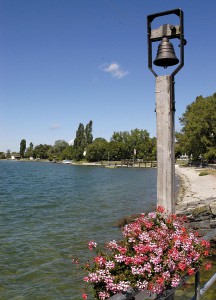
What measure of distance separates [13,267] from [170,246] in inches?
401

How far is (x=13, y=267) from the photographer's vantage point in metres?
12.3

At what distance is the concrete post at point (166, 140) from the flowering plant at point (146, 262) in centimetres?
102

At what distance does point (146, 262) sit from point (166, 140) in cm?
218

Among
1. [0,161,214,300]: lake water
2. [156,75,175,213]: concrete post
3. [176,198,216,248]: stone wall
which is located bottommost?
[0,161,214,300]: lake water

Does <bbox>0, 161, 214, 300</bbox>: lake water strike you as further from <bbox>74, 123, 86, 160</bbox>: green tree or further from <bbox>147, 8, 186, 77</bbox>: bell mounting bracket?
<bbox>74, 123, 86, 160</bbox>: green tree

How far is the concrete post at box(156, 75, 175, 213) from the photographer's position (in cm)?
509

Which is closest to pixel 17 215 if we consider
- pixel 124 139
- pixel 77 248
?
pixel 77 248

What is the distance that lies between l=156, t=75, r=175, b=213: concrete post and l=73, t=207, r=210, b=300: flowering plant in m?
1.02

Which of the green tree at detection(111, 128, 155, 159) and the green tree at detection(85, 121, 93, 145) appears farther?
the green tree at detection(85, 121, 93, 145)

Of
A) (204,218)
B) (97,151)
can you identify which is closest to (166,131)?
(204,218)

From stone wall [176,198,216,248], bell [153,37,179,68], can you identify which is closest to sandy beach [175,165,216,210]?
stone wall [176,198,216,248]

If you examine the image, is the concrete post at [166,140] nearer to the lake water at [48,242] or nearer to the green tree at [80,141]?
the lake water at [48,242]

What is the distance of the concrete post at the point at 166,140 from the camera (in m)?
5.09

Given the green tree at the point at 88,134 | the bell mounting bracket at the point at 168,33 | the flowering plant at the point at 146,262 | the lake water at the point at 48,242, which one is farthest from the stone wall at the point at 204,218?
the green tree at the point at 88,134
